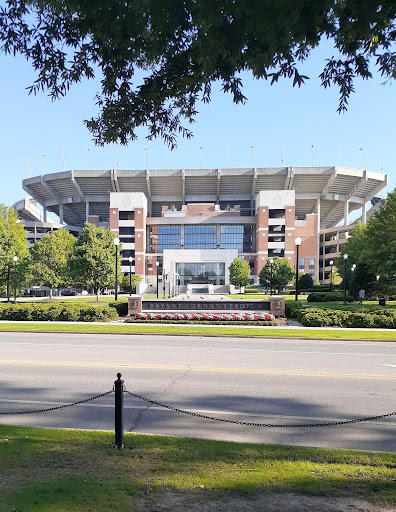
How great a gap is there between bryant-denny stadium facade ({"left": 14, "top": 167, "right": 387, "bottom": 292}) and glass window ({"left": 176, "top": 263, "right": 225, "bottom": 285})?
0.82ft

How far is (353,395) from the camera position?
7.80m

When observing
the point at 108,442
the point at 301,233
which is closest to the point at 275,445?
the point at 108,442

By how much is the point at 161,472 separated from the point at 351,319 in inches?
734

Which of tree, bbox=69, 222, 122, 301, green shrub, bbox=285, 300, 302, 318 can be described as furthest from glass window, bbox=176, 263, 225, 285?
green shrub, bbox=285, 300, 302, 318

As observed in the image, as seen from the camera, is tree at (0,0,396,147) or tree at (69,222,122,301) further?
tree at (69,222,122,301)

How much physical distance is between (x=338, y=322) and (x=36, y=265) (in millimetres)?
35046

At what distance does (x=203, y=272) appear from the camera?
9225 cm

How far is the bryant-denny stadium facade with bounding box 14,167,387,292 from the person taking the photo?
3639 inches

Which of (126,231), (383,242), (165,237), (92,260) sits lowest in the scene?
(92,260)

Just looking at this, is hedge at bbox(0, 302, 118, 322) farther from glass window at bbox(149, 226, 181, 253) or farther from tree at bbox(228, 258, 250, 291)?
glass window at bbox(149, 226, 181, 253)

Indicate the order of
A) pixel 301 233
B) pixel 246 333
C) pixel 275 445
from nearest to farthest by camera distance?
pixel 275 445
pixel 246 333
pixel 301 233

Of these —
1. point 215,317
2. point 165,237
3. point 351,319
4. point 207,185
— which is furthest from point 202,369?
point 207,185

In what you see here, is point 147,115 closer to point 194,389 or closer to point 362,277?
point 194,389

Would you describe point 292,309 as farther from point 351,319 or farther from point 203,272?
point 203,272
